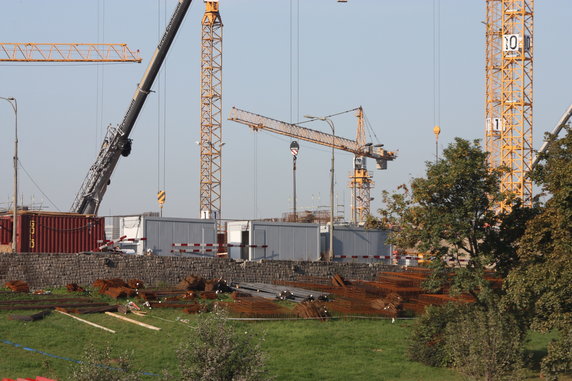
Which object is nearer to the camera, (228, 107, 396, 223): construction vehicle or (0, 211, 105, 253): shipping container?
(0, 211, 105, 253): shipping container

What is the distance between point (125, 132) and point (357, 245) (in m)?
15.6

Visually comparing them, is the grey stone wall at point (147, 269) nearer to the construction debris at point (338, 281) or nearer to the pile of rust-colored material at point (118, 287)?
the pile of rust-colored material at point (118, 287)

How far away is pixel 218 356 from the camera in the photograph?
17141mm

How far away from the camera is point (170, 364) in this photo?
2556cm

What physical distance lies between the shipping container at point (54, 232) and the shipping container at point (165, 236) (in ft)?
3.81

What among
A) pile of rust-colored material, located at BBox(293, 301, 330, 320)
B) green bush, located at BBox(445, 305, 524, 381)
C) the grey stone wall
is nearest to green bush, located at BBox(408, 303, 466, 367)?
green bush, located at BBox(445, 305, 524, 381)

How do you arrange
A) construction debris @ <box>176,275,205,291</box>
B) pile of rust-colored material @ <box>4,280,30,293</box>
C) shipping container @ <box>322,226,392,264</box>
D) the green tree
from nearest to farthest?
1. the green tree
2. pile of rust-colored material @ <box>4,280,30,293</box>
3. construction debris @ <box>176,275,205,291</box>
4. shipping container @ <box>322,226,392,264</box>

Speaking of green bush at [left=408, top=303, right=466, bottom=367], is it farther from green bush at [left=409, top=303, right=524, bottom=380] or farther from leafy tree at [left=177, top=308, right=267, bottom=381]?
leafy tree at [left=177, top=308, right=267, bottom=381]

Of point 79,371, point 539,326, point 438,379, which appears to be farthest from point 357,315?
point 79,371

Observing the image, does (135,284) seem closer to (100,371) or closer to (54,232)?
(54,232)

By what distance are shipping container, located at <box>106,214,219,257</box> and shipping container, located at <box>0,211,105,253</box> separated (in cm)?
116

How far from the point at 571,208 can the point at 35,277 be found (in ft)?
75.7

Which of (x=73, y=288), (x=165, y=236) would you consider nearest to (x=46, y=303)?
(x=73, y=288)

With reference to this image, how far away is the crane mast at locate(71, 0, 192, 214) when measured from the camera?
160 ft
